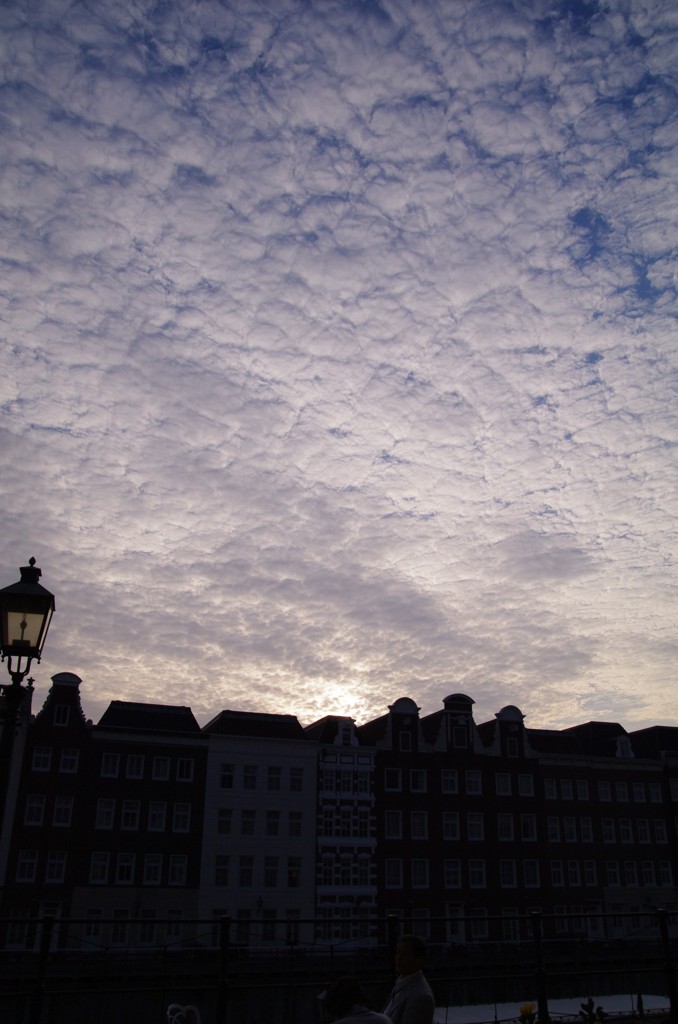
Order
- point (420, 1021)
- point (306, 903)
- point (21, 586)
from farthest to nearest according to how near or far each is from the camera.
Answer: point (306, 903), point (21, 586), point (420, 1021)

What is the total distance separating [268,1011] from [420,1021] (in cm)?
3906

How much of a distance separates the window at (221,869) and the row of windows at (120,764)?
5.13 meters

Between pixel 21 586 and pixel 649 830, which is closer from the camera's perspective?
pixel 21 586

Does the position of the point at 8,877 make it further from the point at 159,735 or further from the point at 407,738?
the point at 407,738

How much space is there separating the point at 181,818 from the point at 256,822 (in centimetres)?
491

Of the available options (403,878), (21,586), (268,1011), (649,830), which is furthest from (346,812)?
(21,586)

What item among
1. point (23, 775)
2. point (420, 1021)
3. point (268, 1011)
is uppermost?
point (23, 775)

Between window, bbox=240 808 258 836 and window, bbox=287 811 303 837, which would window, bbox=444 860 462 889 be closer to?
window, bbox=287 811 303 837

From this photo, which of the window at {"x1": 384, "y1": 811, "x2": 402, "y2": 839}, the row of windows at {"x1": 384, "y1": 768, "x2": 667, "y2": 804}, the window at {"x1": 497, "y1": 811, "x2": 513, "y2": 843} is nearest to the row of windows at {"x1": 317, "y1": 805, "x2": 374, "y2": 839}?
the window at {"x1": 384, "y1": 811, "x2": 402, "y2": 839}

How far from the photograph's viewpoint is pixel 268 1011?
40.3 metres

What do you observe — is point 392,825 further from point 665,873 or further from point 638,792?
point 665,873

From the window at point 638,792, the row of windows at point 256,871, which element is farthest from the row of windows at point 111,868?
the window at point 638,792

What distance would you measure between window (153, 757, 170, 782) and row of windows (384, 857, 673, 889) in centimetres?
1574

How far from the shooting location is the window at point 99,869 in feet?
161
